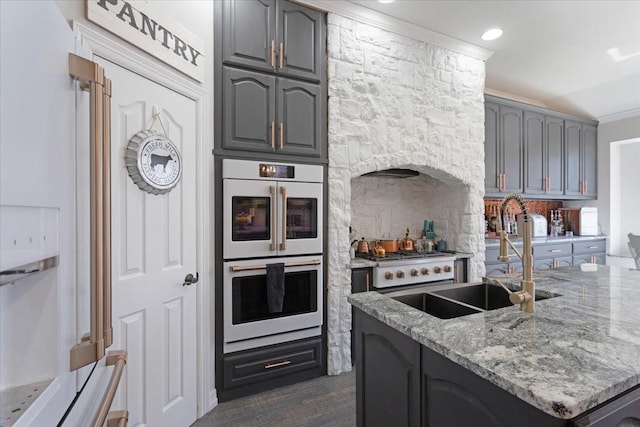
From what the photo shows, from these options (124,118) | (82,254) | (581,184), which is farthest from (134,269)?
(581,184)

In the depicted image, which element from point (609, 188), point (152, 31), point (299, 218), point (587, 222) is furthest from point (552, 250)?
point (152, 31)

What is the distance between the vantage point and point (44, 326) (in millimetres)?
635

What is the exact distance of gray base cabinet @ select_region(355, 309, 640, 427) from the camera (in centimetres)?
81

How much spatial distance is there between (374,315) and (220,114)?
1740mm

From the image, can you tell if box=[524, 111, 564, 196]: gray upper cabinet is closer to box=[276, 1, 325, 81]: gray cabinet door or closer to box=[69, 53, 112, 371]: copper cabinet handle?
box=[276, 1, 325, 81]: gray cabinet door

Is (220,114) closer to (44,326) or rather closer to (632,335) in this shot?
(44,326)

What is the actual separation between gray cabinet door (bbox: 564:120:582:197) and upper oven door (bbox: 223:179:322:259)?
4129mm

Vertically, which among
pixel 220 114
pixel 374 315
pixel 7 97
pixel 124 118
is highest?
pixel 220 114

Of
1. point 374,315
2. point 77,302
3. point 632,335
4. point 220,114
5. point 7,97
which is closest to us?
point 7,97

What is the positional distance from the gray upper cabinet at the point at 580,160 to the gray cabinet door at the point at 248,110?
14.7 feet

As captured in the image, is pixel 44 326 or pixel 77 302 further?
pixel 77 302

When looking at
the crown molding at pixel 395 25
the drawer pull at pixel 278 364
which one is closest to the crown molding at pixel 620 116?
the crown molding at pixel 395 25

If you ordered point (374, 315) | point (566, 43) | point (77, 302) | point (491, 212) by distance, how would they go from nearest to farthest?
1. point (77, 302)
2. point (374, 315)
3. point (566, 43)
4. point (491, 212)

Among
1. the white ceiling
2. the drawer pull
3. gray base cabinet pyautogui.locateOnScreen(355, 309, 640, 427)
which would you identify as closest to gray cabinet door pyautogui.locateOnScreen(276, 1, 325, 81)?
the white ceiling
